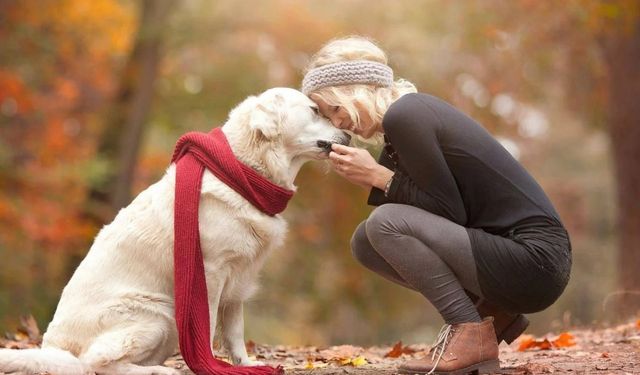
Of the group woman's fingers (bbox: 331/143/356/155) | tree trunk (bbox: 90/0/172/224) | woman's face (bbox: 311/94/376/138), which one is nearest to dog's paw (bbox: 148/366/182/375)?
woman's fingers (bbox: 331/143/356/155)

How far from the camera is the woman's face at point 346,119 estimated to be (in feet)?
13.5

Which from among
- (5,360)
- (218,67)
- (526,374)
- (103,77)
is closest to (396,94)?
(526,374)

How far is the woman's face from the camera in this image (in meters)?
4.12

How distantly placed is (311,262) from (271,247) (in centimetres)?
1228

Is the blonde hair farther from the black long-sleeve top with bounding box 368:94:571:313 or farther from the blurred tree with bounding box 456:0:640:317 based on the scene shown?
the blurred tree with bounding box 456:0:640:317

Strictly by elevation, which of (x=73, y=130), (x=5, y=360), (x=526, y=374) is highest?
(x=73, y=130)

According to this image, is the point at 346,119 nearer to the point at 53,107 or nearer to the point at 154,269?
the point at 154,269

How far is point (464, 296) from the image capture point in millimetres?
3793

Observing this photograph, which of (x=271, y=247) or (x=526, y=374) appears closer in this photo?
(x=526, y=374)

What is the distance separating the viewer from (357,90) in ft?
13.5

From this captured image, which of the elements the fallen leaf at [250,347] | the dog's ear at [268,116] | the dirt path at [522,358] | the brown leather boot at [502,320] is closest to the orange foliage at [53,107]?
the fallen leaf at [250,347]

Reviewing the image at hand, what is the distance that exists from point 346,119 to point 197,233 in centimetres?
98

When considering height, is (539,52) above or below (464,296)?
above

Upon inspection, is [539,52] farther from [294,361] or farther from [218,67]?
[294,361]
